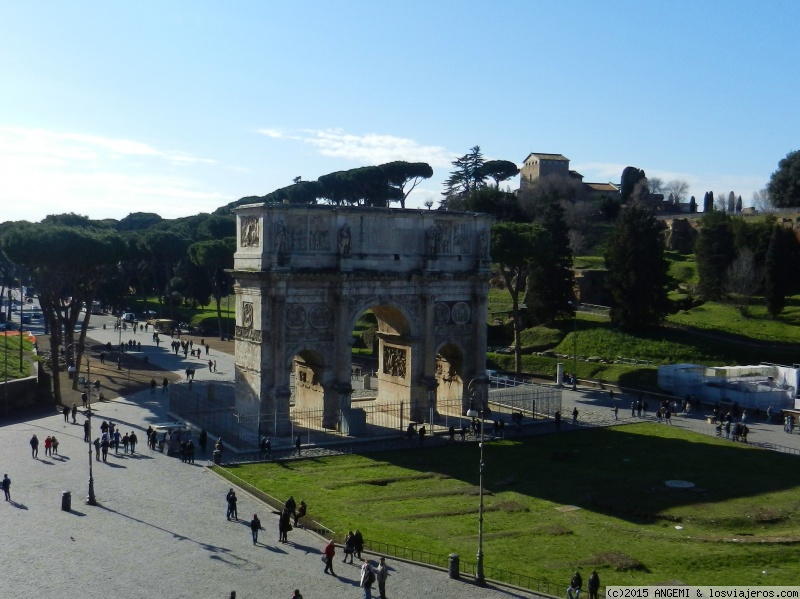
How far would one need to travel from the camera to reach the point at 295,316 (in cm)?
3859

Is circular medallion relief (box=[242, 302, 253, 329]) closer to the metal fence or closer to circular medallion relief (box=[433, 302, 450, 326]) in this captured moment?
the metal fence

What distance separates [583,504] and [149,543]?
14.2m

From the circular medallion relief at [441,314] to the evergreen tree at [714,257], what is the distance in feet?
116

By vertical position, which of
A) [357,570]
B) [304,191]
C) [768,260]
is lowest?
[357,570]

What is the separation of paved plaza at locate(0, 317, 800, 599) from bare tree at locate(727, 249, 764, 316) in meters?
46.5

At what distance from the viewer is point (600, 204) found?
350 ft

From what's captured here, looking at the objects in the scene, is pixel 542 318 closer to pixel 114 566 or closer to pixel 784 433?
pixel 784 433

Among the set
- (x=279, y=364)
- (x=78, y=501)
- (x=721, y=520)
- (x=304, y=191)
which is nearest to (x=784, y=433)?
(x=721, y=520)

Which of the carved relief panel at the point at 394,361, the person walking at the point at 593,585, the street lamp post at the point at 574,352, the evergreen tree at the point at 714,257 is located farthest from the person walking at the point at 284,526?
the evergreen tree at the point at 714,257

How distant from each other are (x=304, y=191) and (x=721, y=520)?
2873 inches

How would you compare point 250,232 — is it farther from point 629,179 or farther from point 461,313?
point 629,179

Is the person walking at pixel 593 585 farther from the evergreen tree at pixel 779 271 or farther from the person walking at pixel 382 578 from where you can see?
the evergreen tree at pixel 779 271

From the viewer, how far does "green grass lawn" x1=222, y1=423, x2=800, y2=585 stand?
2312 centimetres

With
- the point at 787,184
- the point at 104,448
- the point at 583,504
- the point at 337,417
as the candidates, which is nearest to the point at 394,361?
the point at 337,417
